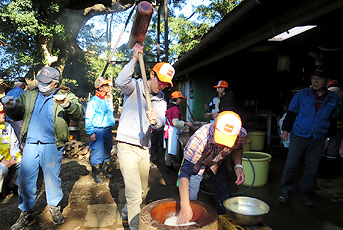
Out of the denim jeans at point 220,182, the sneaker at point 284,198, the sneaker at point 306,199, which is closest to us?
the denim jeans at point 220,182

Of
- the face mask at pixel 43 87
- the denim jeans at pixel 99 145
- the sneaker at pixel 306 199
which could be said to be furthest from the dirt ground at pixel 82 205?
the sneaker at pixel 306 199

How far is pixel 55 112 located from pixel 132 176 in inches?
58.5

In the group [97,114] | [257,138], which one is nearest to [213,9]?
[257,138]

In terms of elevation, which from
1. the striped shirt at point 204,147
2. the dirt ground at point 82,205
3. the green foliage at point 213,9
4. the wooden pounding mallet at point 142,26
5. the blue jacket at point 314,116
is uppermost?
the green foliage at point 213,9

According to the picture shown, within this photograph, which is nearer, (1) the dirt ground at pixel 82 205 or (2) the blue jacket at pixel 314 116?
(1) the dirt ground at pixel 82 205

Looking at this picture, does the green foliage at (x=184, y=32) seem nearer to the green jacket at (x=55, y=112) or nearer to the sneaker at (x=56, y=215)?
the green jacket at (x=55, y=112)

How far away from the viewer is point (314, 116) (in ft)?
11.1

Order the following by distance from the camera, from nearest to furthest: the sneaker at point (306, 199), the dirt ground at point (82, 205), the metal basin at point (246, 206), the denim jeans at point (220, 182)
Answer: the metal basin at point (246, 206), the denim jeans at point (220, 182), the dirt ground at point (82, 205), the sneaker at point (306, 199)

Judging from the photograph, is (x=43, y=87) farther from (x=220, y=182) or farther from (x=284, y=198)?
(x=284, y=198)

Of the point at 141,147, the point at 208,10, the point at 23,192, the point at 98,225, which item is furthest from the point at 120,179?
the point at 208,10

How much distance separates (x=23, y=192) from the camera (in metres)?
2.91

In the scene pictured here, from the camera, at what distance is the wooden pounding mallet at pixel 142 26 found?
2500 mm

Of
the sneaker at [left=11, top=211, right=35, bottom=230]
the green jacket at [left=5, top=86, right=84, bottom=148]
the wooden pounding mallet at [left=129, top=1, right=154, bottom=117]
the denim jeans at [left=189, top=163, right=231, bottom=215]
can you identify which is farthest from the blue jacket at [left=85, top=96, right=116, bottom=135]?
the denim jeans at [left=189, top=163, right=231, bottom=215]

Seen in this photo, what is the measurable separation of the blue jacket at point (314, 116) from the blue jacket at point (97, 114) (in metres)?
3.63
